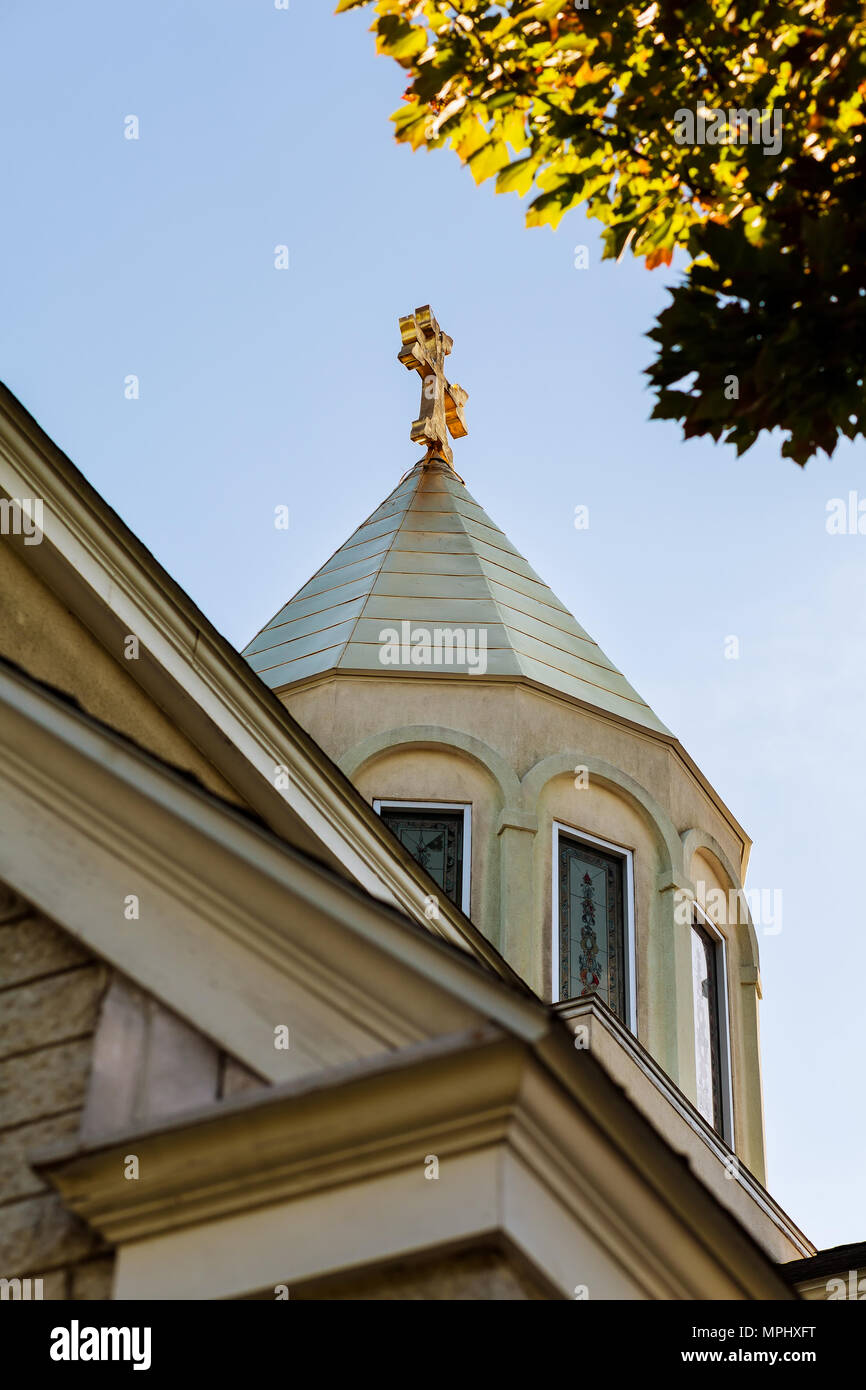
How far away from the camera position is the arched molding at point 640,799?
1507 centimetres

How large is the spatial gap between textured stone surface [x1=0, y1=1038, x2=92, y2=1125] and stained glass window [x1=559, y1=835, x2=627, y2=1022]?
9878 millimetres

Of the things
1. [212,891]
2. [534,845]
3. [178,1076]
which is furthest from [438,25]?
[534,845]

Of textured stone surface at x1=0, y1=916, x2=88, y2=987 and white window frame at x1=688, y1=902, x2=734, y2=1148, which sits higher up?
white window frame at x1=688, y1=902, x2=734, y2=1148

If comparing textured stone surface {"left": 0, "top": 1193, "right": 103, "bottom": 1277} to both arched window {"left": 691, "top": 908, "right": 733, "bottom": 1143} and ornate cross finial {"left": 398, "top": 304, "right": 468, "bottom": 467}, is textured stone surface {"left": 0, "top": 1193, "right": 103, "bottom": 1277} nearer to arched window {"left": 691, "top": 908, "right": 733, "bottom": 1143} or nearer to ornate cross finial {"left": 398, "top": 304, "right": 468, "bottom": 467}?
arched window {"left": 691, "top": 908, "right": 733, "bottom": 1143}

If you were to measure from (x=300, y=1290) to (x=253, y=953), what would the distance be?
88 centimetres

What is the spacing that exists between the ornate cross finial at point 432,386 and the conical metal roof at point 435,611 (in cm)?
160

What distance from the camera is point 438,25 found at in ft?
22.8

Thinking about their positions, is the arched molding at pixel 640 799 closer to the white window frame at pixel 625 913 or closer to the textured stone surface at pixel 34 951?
the white window frame at pixel 625 913

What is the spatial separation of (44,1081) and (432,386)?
54.0 feet

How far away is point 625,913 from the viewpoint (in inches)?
587

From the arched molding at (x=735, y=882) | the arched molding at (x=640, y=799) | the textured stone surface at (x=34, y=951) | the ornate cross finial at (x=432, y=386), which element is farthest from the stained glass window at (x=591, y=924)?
the textured stone surface at (x=34, y=951)

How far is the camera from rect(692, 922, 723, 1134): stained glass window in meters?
14.9

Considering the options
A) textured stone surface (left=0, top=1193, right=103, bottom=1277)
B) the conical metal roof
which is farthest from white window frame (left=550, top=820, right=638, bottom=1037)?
textured stone surface (left=0, top=1193, right=103, bottom=1277)

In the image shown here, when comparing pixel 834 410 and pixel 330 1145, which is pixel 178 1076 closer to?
pixel 330 1145
